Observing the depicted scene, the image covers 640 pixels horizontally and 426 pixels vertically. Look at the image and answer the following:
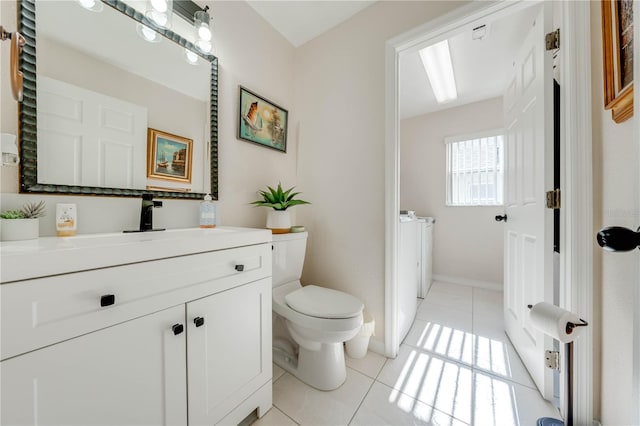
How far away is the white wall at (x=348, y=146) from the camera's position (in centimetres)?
150

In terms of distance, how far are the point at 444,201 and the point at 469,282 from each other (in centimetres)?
111

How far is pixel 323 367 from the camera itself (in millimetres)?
1217

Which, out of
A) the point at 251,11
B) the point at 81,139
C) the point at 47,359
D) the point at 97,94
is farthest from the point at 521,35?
the point at 47,359

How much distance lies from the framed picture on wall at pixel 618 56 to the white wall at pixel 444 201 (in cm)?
234

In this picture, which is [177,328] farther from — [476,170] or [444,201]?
[476,170]

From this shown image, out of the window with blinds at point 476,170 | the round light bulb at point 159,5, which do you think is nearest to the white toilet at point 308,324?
the round light bulb at point 159,5

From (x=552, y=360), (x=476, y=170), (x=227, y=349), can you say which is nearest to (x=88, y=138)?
(x=227, y=349)

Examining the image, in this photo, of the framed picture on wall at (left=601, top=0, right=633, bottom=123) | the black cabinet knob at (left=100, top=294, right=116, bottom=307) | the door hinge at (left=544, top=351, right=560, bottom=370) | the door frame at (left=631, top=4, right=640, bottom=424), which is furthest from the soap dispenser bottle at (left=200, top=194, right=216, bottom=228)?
the door hinge at (left=544, top=351, right=560, bottom=370)

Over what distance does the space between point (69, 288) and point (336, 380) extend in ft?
4.06

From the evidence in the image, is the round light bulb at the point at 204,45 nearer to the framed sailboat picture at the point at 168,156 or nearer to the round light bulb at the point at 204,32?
the round light bulb at the point at 204,32

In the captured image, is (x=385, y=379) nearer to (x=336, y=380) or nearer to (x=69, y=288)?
(x=336, y=380)

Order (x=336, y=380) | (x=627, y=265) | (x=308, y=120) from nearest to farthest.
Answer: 1. (x=627, y=265)
2. (x=336, y=380)
3. (x=308, y=120)

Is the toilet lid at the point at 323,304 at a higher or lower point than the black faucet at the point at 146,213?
lower

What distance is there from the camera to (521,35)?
1.72 meters
